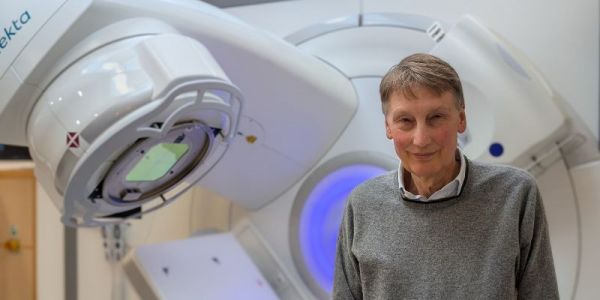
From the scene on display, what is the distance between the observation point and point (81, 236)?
2096mm

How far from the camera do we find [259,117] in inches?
56.4

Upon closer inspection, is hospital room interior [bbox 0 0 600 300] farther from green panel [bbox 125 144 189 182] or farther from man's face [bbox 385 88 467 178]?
man's face [bbox 385 88 467 178]

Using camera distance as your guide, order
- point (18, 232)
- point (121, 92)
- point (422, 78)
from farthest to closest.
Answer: point (18, 232), point (121, 92), point (422, 78)

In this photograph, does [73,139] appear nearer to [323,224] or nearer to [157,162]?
[157,162]

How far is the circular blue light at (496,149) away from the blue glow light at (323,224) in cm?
36

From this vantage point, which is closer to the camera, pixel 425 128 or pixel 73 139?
pixel 425 128

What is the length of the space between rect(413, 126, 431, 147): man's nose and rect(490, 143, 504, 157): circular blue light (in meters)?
0.63

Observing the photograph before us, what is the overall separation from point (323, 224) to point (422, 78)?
33.8 inches

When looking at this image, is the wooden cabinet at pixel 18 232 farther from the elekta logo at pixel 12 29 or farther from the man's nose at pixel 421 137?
the man's nose at pixel 421 137

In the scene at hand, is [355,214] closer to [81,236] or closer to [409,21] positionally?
[409,21]

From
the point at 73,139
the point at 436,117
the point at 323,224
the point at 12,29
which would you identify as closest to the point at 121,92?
the point at 73,139

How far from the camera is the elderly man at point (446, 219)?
2.81 ft

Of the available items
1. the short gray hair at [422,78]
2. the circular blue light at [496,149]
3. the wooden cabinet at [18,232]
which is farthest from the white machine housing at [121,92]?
the wooden cabinet at [18,232]

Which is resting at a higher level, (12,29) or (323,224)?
(12,29)
